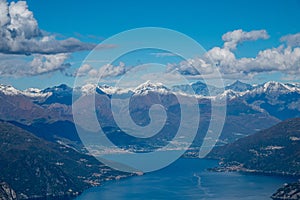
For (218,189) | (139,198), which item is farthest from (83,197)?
(218,189)

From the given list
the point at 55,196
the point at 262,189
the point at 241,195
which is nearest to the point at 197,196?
the point at 241,195

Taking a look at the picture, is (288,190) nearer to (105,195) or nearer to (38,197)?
(105,195)

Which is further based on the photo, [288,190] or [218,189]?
[218,189]

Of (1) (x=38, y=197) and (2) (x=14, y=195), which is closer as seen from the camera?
(2) (x=14, y=195)

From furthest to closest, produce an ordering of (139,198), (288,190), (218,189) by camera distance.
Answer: (218,189) → (139,198) → (288,190)

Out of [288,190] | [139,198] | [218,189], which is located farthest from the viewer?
[218,189]

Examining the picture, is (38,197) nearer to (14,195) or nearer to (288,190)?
(14,195)

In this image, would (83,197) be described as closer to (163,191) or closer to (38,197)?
(38,197)

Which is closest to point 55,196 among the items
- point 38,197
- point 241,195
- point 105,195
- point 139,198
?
point 38,197
